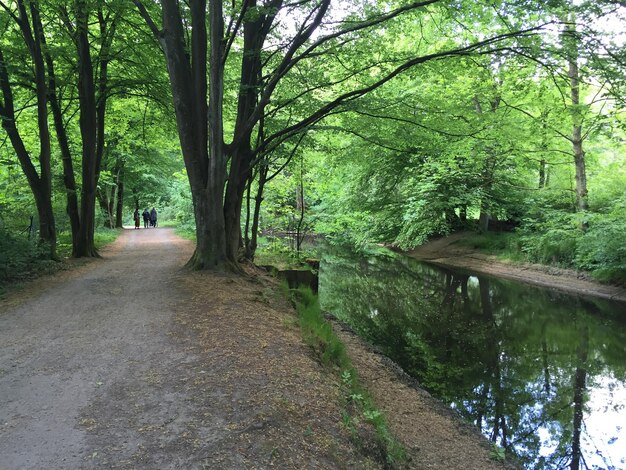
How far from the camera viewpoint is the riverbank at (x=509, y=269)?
1437 cm

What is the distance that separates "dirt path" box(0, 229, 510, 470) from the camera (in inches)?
125

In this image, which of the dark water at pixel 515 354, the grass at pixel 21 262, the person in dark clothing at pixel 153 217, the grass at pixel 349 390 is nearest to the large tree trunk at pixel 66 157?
the grass at pixel 21 262

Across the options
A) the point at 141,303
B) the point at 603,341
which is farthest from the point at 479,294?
the point at 141,303

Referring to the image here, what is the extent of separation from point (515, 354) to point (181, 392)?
7524 millimetres

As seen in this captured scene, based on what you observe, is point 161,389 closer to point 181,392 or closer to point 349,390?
point 181,392

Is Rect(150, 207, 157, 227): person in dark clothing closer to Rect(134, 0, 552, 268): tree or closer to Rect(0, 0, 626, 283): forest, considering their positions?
Rect(0, 0, 626, 283): forest

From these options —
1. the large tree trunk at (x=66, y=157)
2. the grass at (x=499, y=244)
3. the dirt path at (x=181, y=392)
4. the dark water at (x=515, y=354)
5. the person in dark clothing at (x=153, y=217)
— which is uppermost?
the large tree trunk at (x=66, y=157)

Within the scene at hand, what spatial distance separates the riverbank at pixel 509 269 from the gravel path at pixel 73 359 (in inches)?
525

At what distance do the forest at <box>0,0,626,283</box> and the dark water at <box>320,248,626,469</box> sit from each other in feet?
10.9

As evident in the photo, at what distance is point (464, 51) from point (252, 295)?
6324mm

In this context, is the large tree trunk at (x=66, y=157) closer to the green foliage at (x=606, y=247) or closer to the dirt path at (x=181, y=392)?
the dirt path at (x=181, y=392)

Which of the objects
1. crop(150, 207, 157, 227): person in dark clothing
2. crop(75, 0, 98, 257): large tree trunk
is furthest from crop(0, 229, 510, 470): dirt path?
crop(150, 207, 157, 227): person in dark clothing

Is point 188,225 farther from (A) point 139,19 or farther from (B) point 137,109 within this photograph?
(A) point 139,19

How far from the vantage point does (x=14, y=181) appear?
16781 millimetres
